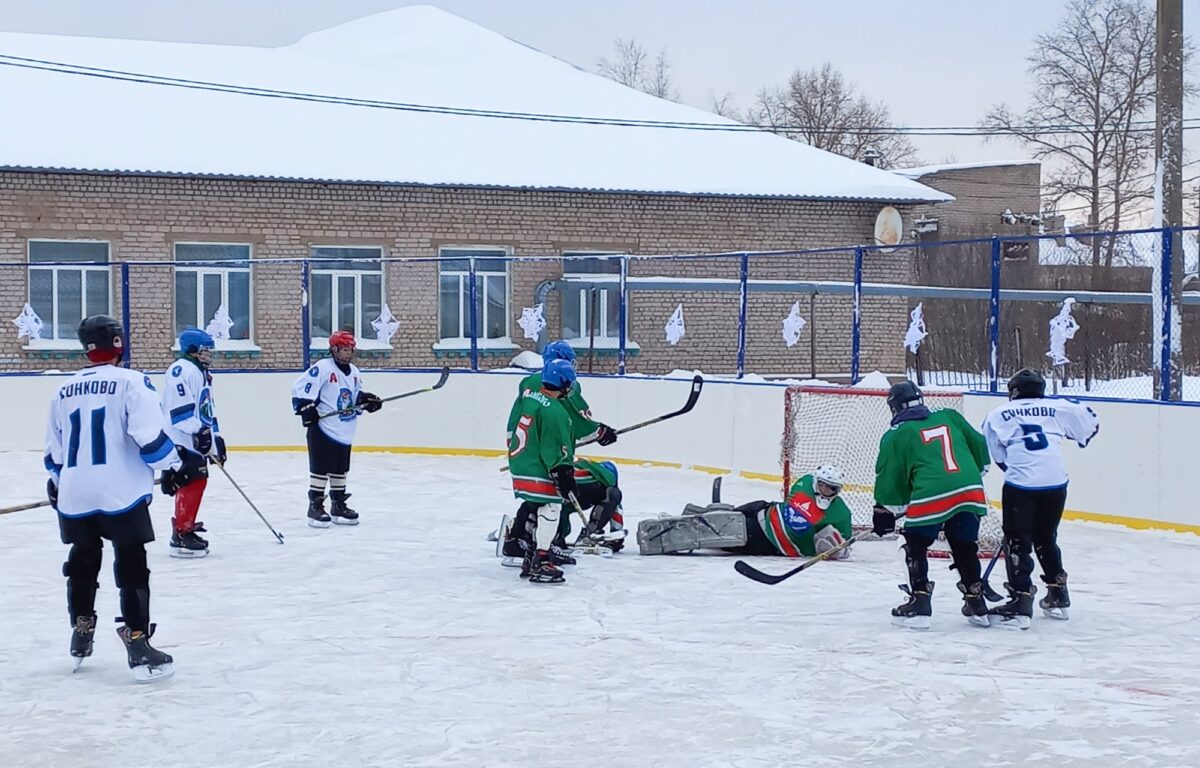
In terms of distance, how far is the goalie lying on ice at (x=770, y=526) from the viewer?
8125mm

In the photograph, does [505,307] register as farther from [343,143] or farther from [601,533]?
[601,533]

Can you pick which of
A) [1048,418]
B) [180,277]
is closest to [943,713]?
[1048,418]

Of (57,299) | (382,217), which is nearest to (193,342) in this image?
(57,299)

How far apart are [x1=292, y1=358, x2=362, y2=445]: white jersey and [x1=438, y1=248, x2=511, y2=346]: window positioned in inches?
387

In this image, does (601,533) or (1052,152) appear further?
(1052,152)

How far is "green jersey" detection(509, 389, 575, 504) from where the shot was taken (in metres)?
7.40

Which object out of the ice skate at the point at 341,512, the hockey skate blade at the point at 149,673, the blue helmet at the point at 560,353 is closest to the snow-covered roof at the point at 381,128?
the ice skate at the point at 341,512

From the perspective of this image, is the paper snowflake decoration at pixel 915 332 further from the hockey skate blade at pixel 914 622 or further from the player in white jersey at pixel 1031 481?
the hockey skate blade at pixel 914 622

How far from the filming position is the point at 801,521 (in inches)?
321

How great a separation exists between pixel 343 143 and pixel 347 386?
11.7m

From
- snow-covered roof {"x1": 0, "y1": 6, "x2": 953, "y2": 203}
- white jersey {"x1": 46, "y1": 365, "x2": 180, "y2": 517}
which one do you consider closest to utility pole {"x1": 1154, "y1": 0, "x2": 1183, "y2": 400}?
snow-covered roof {"x1": 0, "y1": 6, "x2": 953, "y2": 203}

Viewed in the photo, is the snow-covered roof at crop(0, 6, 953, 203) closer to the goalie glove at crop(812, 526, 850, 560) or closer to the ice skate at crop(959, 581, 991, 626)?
the goalie glove at crop(812, 526, 850, 560)

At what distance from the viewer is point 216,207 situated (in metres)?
19.1

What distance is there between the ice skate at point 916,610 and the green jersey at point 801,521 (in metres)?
1.56
